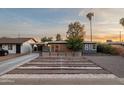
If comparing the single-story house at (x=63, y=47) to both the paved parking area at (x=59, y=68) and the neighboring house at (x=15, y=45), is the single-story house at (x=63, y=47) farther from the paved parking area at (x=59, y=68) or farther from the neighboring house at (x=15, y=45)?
the paved parking area at (x=59, y=68)

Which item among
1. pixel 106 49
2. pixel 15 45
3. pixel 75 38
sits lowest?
pixel 106 49

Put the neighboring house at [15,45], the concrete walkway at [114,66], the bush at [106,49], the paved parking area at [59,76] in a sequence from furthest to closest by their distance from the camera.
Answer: the neighboring house at [15,45], the bush at [106,49], the concrete walkway at [114,66], the paved parking area at [59,76]

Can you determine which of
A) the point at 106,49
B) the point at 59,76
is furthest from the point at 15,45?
the point at 59,76

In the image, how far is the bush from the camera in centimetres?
3167

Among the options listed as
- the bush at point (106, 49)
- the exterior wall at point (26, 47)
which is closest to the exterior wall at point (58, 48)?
the exterior wall at point (26, 47)

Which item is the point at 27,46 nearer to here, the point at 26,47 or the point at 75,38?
the point at 26,47

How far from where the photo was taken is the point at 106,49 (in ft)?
109

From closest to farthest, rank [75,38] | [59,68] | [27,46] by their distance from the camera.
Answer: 1. [59,68]
2. [75,38]
3. [27,46]

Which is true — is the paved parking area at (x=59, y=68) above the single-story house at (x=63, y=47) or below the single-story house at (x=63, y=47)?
below

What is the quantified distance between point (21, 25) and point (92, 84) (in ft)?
59.5

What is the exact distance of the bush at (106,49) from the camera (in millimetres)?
31675

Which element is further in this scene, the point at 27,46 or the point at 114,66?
the point at 27,46

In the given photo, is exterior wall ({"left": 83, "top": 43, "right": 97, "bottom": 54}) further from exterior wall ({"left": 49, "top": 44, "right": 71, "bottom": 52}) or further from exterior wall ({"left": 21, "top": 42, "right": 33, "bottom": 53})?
exterior wall ({"left": 21, "top": 42, "right": 33, "bottom": 53})
